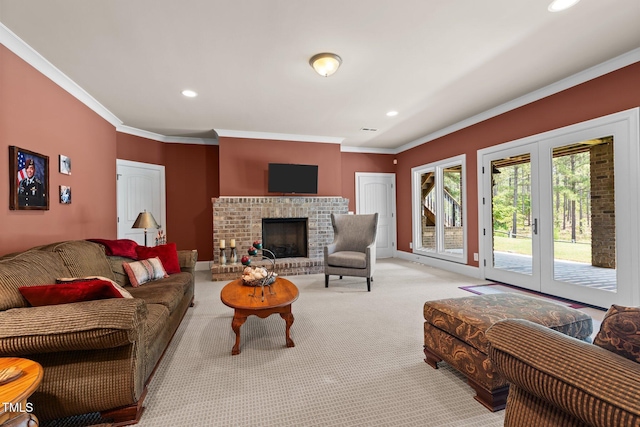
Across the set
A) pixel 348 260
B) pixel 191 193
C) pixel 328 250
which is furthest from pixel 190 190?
pixel 348 260

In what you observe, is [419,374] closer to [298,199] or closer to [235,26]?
[235,26]

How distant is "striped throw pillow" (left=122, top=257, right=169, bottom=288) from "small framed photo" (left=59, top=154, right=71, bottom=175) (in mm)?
1313

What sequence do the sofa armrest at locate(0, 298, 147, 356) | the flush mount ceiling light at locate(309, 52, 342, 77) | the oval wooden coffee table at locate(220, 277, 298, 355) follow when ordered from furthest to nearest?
the flush mount ceiling light at locate(309, 52, 342, 77)
the oval wooden coffee table at locate(220, 277, 298, 355)
the sofa armrest at locate(0, 298, 147, 356)

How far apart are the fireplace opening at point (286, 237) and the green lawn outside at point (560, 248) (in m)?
3.32

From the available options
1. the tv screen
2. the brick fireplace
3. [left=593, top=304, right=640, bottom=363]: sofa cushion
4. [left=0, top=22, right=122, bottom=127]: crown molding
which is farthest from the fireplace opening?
[left=593, top=304, right=640, bottom=363]: sofa cushion

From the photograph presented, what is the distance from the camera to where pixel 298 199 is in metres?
5.49

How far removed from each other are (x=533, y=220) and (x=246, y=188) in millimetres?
4513

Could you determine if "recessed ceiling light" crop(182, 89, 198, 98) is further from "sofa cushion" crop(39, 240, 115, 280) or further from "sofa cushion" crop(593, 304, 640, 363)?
"sofa cushion" crop(593, 304, 640, 363)

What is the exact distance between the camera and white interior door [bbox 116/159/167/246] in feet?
15.5

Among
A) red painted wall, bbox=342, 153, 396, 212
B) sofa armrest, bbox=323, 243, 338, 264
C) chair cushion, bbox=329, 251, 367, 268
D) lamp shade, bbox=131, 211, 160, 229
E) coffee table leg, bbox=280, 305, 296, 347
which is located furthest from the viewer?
red painted wall, bbox=342, 153, 396, 212

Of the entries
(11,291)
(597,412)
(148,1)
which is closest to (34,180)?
(11,291)

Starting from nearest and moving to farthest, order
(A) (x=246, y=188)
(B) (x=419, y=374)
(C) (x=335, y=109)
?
(B) (x=419, y=374)
(C) (x=335, y=109)
(A) (x=246, y=188)

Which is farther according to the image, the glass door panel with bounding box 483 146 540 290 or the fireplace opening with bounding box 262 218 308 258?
the fireplace opening with bounding box 262 218 308 258

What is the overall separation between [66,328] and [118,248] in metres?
1.89
